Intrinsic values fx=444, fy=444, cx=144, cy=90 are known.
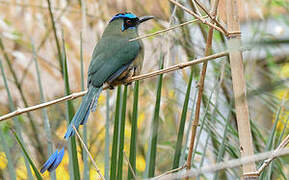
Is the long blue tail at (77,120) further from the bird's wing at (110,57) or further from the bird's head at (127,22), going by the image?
the bird's head at (127,22)

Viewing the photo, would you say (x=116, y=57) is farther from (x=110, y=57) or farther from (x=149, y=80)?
(x=149, y=80)

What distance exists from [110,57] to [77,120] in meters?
0.54

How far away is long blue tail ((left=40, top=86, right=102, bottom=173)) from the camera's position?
43.7 inches

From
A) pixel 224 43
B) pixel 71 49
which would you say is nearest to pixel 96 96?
pixel 224 43

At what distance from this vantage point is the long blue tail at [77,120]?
3.64 ft

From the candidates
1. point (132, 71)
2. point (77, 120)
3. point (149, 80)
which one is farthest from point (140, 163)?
point (77, 120)

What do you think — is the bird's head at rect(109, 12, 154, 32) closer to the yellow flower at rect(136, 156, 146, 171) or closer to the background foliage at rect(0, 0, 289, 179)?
the background foliage at rect(0, 0, 289, 179)

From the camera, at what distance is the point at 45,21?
3197mm

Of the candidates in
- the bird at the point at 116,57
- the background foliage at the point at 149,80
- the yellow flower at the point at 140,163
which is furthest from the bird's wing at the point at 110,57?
the yellow flower at the point at 140,163

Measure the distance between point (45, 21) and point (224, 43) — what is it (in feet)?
5.30

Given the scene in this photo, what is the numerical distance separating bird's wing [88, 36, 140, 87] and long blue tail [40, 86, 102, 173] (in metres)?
0.10

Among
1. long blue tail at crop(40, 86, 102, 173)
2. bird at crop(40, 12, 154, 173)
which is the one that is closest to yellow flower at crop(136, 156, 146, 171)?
bird at crop(40, 12, 154, 173)

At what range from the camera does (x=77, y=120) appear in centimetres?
140

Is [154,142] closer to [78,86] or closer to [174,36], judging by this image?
[174,36]
